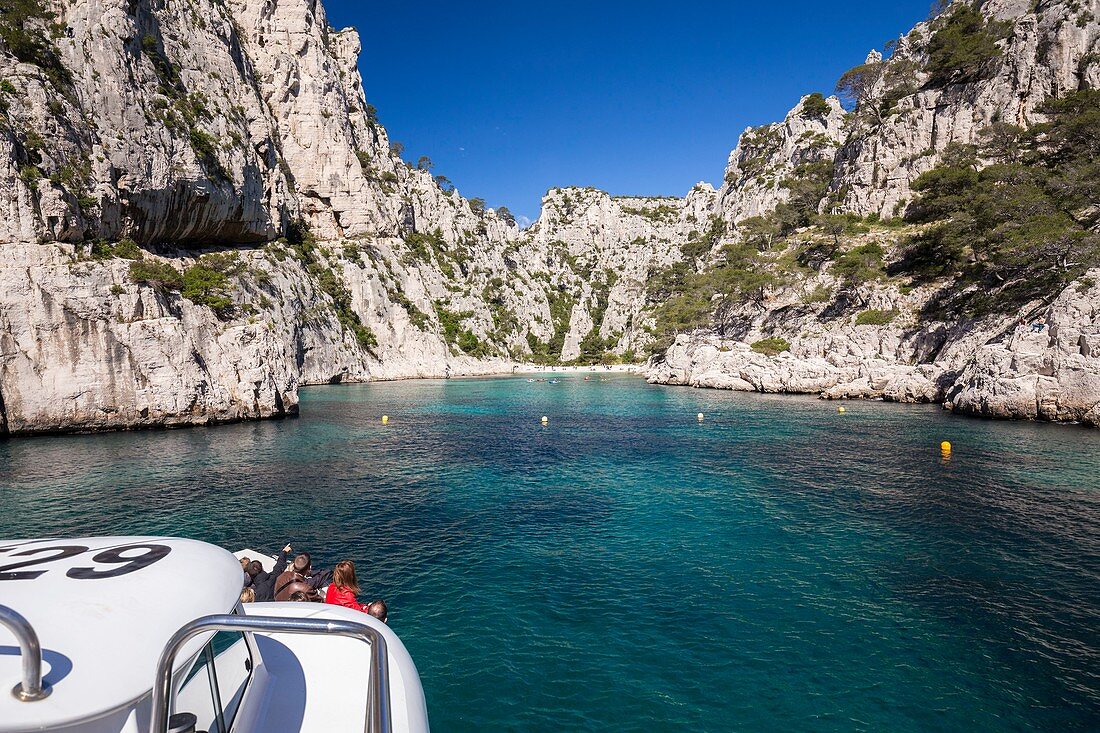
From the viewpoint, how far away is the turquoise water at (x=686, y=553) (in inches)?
342

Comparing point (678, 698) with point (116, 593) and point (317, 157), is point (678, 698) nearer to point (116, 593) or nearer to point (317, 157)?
point (116, 593)

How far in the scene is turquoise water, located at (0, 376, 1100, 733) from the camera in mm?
8680

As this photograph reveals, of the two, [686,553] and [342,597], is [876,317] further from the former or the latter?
[342,597]

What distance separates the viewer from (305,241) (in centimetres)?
9381

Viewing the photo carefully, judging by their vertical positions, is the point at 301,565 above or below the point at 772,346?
below

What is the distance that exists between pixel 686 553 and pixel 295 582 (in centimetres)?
946

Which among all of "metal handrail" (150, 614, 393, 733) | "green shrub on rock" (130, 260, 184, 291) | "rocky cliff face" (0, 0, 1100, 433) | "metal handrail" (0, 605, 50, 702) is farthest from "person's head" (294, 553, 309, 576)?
"green shrub on rock" (130, 260, 184, 291)

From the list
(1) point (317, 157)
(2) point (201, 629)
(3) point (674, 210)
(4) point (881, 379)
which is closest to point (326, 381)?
(1) point (317, 157)

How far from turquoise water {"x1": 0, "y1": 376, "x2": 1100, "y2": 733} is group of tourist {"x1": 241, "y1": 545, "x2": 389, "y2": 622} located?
5.09 ft

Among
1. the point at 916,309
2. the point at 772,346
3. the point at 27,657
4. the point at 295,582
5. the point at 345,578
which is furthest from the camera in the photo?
the point at 772,346

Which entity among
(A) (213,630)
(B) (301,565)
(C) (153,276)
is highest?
(C) (153,276)

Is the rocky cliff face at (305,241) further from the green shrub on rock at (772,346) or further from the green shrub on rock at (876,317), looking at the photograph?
the green shrub on rock at (772,346)

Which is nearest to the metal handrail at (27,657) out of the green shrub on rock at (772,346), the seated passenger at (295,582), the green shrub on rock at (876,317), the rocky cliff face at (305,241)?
the seated passenger at (295,582)

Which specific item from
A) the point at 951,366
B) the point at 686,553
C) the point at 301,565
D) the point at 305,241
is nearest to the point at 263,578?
the point at 301,565
